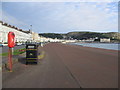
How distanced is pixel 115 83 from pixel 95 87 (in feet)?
3.67

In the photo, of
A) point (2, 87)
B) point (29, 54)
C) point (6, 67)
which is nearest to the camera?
point (2, 87)

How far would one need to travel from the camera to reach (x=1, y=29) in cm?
5428

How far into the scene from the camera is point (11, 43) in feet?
25.6

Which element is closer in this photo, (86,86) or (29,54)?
(86,86)

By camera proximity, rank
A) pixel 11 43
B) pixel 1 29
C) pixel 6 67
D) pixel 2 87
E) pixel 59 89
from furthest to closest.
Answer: pixel 1 29, pixel 6 67, pixel 11 43, pixel 2 87, pixel 59 89

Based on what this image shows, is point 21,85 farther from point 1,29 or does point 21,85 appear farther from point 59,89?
point 1,29

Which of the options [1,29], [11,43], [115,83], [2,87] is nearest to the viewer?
[2,87]

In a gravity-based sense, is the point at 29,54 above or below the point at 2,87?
above

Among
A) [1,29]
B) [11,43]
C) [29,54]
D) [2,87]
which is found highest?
[1,29]

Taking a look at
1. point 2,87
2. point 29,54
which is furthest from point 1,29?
point 2,87

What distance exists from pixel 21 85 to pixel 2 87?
2.46ft

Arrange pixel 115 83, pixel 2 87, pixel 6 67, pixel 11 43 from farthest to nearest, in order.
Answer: pixel 6 67
pixel 11 43
pixel 115 83
pixel 2 87

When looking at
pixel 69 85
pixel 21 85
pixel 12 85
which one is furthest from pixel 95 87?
pixel 12 85

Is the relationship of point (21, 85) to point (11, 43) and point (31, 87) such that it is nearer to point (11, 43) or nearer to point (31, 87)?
point (31, 87)
